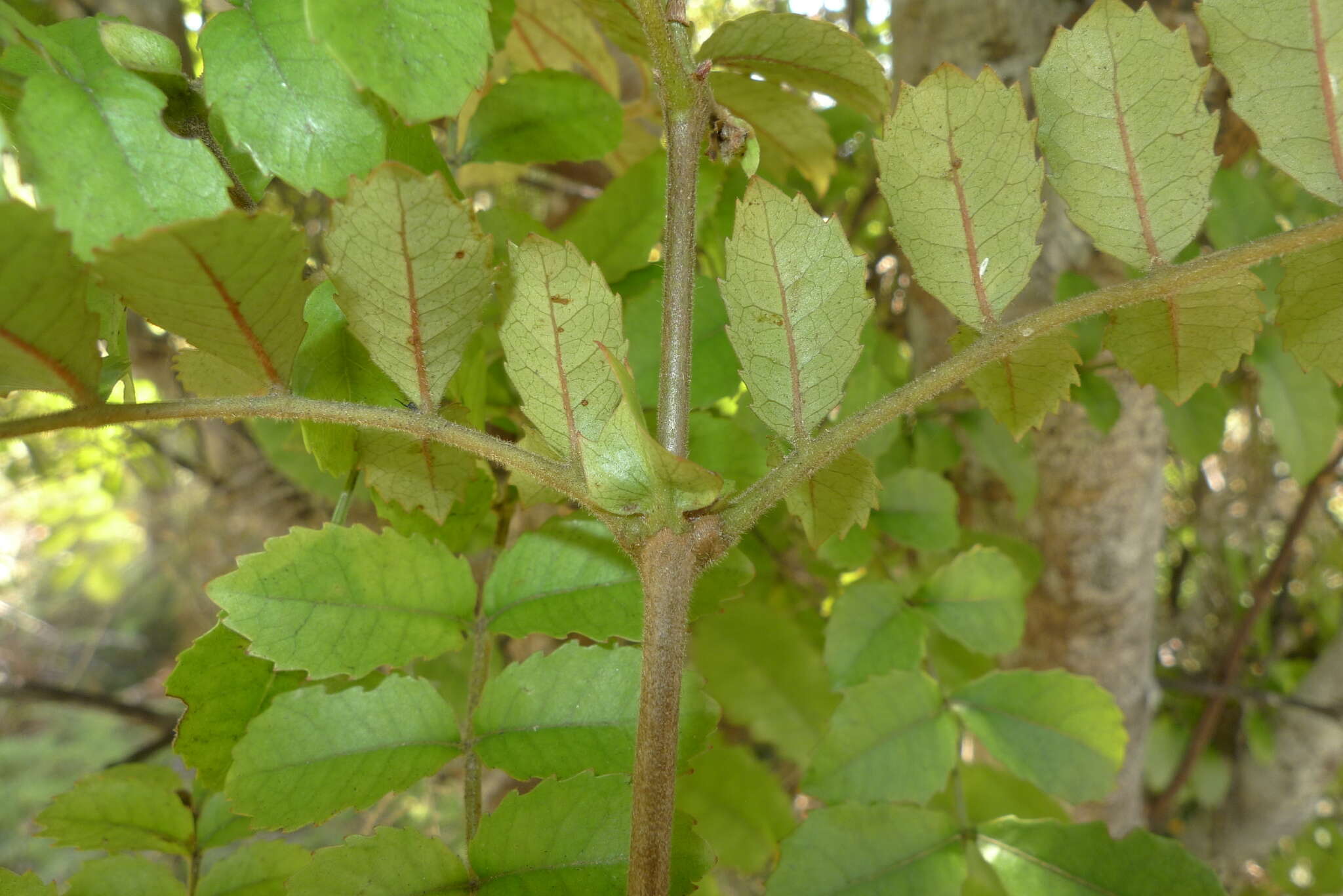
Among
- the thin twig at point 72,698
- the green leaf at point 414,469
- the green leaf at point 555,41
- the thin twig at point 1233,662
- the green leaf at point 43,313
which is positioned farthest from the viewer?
the thin twig at point 1233,662

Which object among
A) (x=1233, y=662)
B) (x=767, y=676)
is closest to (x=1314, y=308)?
(x=767, y=676)

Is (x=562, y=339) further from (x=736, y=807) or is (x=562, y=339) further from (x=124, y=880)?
(x=736, y=807)

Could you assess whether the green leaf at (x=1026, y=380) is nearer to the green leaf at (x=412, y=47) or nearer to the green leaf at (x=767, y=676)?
the green leaf at (x=412, y=47)

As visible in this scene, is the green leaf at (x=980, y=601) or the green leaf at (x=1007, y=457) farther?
the green leaf at (x=1007, y=457)

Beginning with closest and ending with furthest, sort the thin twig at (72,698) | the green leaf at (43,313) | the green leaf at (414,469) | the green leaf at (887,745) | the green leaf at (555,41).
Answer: the green leaf at (43,313)
the green leaf at (414,469)
the green leaf at (887,745)
the green leaf at (555,41)
the thin twig at (72,698)

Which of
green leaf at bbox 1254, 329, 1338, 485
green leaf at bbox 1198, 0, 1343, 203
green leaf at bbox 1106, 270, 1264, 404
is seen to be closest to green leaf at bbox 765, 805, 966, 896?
green leaf at bbox 1106, 270, 1264, 404

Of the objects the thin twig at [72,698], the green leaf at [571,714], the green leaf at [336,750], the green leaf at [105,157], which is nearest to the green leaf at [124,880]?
the green leaf at [336,750]

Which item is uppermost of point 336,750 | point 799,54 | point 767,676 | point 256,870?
point 799,54

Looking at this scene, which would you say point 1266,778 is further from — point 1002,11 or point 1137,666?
point 1002,11
